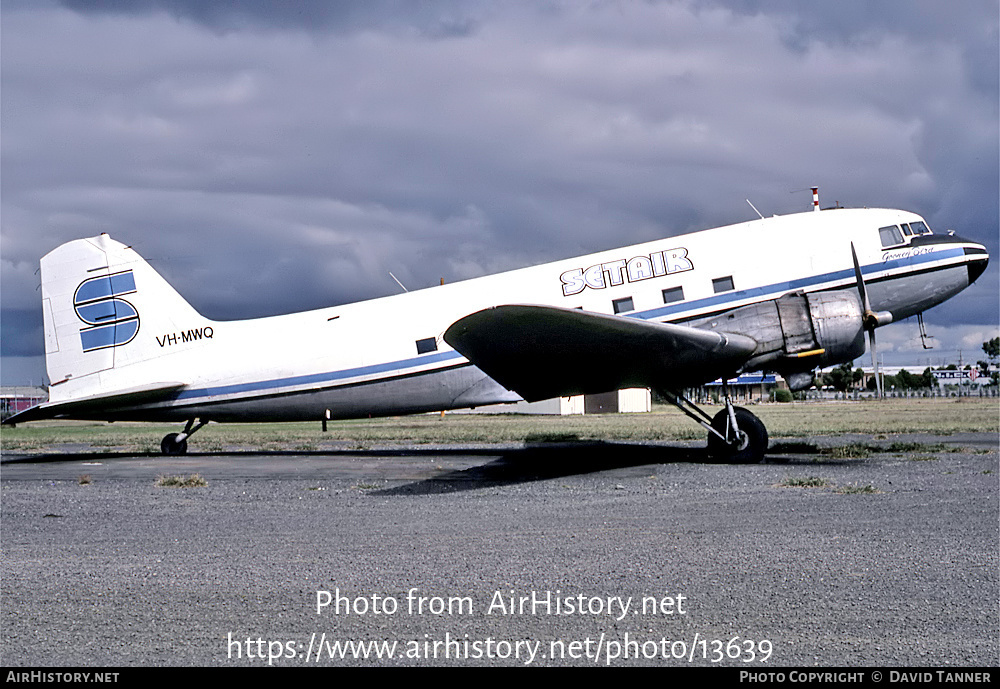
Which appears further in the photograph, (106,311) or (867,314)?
(106,311)

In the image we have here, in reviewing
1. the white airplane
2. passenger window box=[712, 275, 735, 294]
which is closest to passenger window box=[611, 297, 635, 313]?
the white airplane

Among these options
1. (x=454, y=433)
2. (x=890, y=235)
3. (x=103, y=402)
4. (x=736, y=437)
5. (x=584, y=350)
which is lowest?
(x=454, y=433)

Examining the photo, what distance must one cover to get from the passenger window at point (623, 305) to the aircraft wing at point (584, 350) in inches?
51.9

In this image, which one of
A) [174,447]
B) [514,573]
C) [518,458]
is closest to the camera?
[514,573]

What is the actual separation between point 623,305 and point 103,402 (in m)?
10.5

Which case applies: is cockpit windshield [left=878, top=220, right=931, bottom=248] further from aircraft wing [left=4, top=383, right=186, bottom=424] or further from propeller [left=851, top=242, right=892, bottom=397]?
aircraft wing [left=4, top=383, right=186, bottom=424]

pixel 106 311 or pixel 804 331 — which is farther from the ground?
pixel 106 311

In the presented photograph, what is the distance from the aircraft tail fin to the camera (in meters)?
16.4

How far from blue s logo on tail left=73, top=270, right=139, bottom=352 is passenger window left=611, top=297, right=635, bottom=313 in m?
9.91

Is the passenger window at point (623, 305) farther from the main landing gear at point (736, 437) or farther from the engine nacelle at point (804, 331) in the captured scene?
the main landing gear at point (736, 437)

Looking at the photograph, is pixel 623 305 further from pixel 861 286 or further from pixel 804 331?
pixel 861 286

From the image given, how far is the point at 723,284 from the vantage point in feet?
46.5

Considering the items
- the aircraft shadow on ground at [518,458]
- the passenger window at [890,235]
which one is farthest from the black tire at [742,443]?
the passenger window at [890,235]

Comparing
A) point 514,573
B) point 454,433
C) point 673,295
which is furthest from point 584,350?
point 454,433
